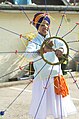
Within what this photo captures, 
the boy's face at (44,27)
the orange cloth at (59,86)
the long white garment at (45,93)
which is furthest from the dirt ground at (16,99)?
the boy's face at (44,27)

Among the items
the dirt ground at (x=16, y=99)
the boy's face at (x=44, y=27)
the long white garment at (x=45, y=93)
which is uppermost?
the boy's face at (x=44, y=27)

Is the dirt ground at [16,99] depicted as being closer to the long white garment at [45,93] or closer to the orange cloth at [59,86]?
the orange cloth at [59,86]

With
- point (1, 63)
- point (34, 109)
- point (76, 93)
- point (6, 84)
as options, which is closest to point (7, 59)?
point (1, 63)

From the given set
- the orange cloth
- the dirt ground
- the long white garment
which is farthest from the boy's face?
the dirt ground

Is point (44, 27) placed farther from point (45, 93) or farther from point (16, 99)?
point (16, 99)

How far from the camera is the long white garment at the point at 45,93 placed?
4.17 meters

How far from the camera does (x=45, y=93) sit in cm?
429

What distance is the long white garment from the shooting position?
13.7ft

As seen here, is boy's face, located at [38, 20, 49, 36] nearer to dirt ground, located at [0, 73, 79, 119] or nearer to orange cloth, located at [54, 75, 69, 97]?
orange cloth, located at [54, 75, 69, 97]

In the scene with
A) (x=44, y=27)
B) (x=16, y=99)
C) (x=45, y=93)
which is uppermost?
(x=44, y=27)

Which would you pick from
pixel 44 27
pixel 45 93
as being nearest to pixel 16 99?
pixel 45 93

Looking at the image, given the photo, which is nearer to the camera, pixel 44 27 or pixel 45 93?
pixel 44 27

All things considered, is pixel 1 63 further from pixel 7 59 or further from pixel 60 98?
pixel 60 98

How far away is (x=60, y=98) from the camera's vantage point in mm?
4297
